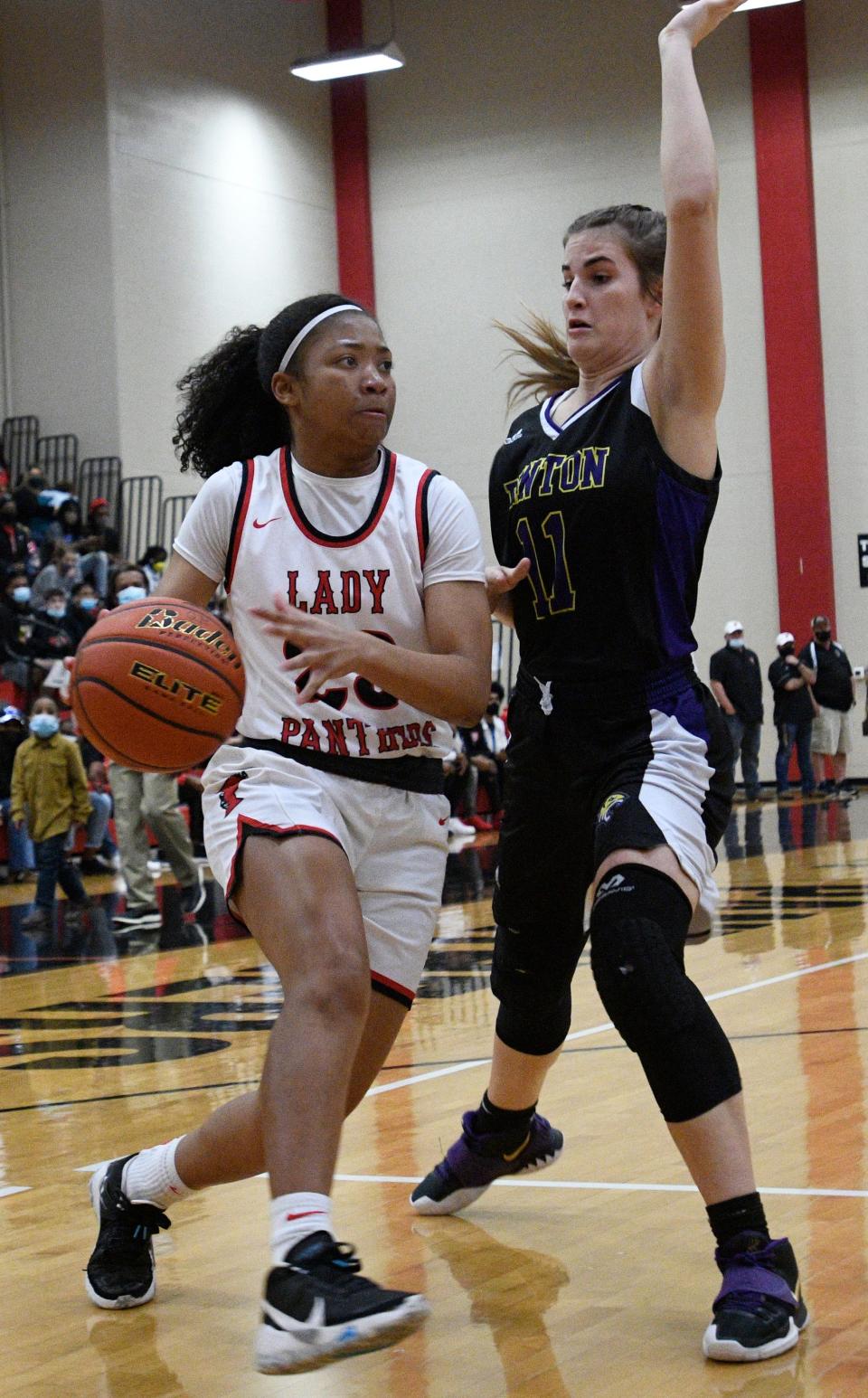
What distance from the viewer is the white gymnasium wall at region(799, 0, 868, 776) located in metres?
20.1

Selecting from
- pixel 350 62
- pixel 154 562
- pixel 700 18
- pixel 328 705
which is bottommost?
pixel 328 705

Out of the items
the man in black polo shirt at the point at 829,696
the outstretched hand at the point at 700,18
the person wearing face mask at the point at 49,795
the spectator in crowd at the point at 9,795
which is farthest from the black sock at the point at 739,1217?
the man in black polo shirt at the point at 829,696

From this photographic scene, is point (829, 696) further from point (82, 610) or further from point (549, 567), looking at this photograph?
point (549, 567)

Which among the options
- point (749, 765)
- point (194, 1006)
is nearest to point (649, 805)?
point (194, 1006)

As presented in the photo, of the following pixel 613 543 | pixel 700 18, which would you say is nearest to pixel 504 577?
pixel 613 543

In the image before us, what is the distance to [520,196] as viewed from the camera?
861 inches

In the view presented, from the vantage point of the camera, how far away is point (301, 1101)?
107 inches

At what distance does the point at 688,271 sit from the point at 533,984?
4.86ft

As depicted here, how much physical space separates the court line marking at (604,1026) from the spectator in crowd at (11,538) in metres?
11.2

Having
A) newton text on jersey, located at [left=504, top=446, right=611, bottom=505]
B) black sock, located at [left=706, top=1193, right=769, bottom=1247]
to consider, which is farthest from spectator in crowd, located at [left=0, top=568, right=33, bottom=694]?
black sock, located at [left=706, top=1193, right=769, bottom=1247]

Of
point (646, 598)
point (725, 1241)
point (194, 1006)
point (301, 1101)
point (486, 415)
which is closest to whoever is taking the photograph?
point (301, 1101)

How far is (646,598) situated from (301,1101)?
1144 millimetres

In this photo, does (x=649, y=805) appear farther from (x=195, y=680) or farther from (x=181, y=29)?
(x=181, y=29)

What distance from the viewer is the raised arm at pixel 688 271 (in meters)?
3.00
